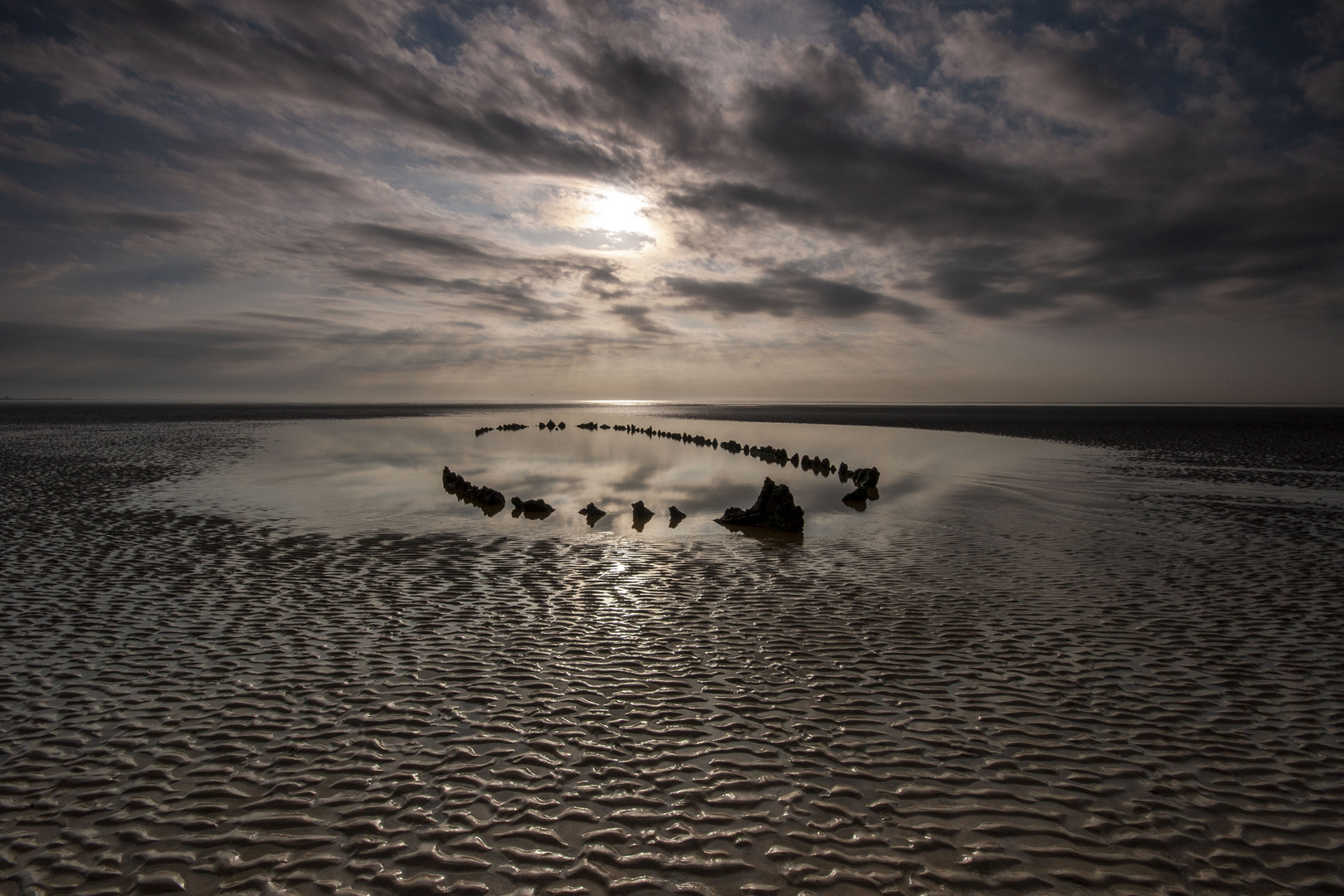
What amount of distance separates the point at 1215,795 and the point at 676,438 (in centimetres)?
6688

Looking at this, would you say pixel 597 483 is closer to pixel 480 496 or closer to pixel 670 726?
pixel 480 496

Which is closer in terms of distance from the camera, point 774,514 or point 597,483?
point 774,514

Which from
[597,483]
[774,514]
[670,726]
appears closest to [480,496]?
[597,483]

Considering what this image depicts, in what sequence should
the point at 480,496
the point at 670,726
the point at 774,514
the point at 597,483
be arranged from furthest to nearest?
the point at 597,483
the point at 480,496
the point at 774,514
the point at 670,726

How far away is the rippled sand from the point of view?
18.4ft

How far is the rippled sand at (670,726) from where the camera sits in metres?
5.61

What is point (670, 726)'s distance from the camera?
8.09 meters

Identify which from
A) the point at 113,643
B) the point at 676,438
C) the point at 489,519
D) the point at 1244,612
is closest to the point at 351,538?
the point at 489,519

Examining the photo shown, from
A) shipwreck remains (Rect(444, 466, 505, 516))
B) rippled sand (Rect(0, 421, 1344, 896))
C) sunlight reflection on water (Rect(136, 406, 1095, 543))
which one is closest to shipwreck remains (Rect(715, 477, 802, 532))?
sunlight reflection on water (Rect(136, 406, 1095, 543))

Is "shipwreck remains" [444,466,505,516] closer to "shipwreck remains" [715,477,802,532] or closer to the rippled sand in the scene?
the rippled sand

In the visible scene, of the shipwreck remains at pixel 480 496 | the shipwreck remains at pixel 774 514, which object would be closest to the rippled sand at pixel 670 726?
the shipwreck remains at pixel 774 514

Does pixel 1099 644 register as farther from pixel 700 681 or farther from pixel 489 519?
pixel 489 519

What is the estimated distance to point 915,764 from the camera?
23.4 feet

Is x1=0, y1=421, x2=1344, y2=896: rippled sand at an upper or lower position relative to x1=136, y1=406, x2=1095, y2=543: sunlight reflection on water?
lower
